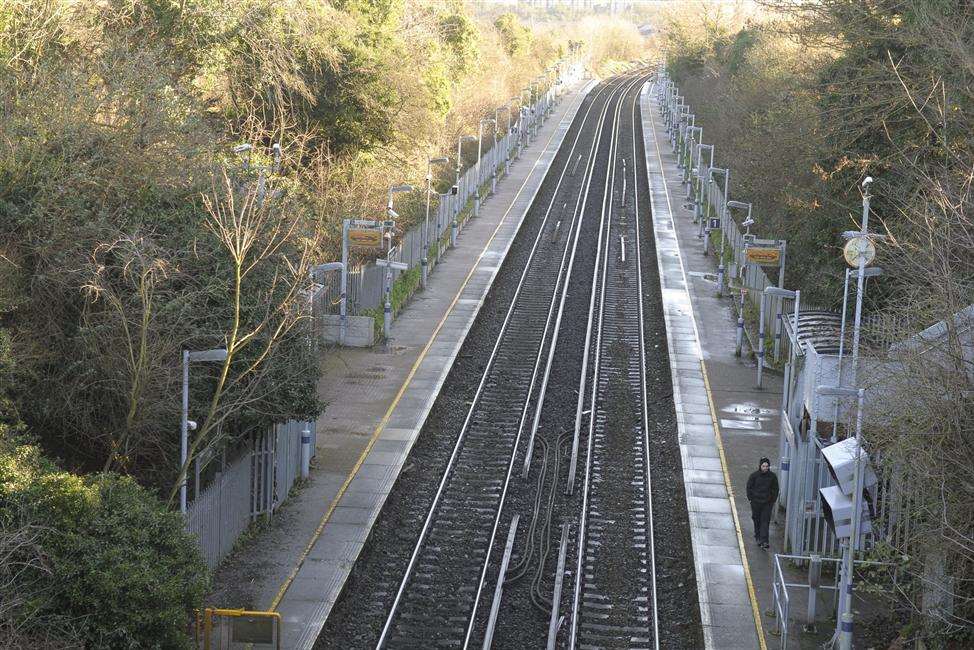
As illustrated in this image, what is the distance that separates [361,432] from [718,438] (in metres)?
7.19

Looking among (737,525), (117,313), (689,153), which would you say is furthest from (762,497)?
(689,153)

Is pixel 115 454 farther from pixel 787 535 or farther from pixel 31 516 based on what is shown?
pixel 787 535

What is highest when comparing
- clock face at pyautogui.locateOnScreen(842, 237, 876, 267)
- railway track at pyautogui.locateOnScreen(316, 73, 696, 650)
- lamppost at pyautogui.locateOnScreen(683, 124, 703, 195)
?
lamppost at pyautogui.locateOnScreen(683, 124, 703, 195)

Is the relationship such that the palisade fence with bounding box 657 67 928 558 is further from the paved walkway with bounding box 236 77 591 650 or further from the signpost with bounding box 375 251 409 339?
the signpost with bounding box 375 251 409 339

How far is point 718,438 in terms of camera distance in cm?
2309

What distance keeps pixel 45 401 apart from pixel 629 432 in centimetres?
1211

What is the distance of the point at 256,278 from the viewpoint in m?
18.0

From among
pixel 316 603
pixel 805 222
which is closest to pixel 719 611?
pixel 316 603

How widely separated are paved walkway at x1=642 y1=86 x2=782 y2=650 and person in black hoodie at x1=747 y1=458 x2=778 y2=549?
0.31 metres

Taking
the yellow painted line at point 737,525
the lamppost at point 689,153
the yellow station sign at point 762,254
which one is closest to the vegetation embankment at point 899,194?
the yellow station sign at point 762,254

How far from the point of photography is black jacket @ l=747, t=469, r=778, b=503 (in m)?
17.6

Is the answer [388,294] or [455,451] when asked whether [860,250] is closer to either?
[455,451]

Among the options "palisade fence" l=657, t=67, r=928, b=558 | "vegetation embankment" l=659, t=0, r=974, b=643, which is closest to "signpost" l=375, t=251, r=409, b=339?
"vegetation embankment" l=659, t=0, r=974, b=643

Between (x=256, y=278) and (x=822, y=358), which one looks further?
(x=256, y=278)
